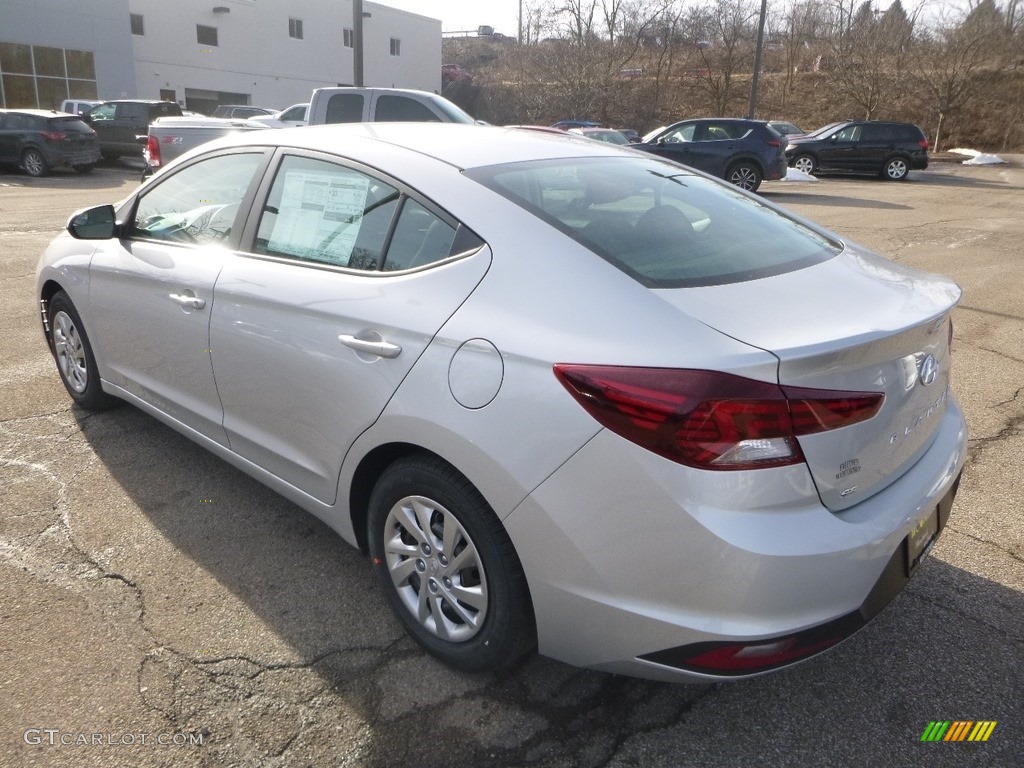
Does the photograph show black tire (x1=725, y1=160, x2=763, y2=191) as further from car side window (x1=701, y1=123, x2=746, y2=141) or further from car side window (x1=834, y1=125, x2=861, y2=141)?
car side window (x1=834, y1=125, x2=861, y2=141)

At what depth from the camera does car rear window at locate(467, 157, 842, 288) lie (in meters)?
2.28

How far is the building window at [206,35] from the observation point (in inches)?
1505

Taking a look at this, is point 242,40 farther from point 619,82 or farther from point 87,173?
point 87,173

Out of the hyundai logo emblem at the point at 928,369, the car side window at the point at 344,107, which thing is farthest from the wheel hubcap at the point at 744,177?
the hyundai logo emblem at the point at 928,369

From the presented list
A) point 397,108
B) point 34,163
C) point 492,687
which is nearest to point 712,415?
point 492,687

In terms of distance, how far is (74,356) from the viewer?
171 inches

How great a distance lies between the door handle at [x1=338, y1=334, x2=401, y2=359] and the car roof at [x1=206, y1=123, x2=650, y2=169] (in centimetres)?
65

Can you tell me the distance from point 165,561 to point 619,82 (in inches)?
1795

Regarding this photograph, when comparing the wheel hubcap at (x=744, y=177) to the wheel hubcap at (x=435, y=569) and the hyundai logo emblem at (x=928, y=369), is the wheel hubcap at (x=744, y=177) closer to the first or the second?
the hyundai logo emblem at (x=928, y=369)

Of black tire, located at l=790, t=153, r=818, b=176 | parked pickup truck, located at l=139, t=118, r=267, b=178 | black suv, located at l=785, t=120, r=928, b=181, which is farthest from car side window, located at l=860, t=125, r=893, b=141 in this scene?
parked pickup truck, located at l=139, t=118, r=267, b=178

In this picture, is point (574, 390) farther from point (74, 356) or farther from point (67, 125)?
point (67, 125)

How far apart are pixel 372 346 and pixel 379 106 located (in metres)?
9.83

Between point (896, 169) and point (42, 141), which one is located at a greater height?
point (42, 141)

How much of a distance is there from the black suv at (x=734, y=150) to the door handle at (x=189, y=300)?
579 inches
